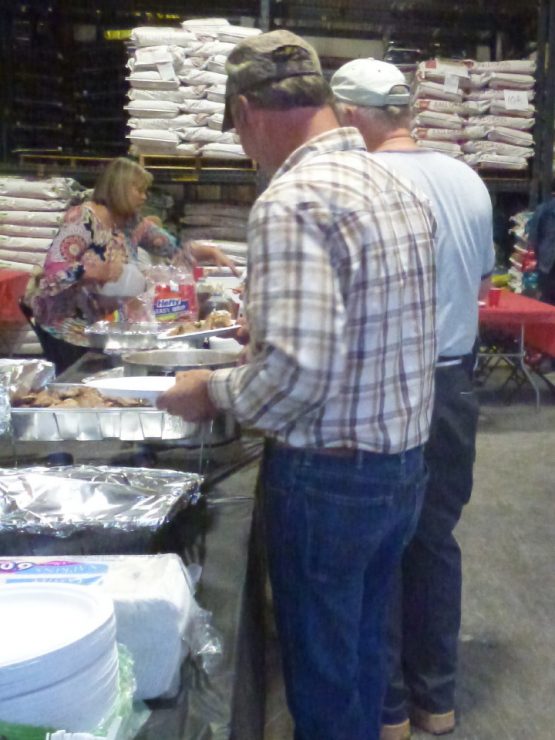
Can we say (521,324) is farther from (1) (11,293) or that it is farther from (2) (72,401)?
(2) (72,401)

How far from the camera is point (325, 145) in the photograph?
1.37 metres

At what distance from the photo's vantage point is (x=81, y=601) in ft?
3.33

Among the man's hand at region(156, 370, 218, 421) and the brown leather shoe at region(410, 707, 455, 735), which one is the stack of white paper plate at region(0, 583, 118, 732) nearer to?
the man's hand at region(156, 370, 218, 421)

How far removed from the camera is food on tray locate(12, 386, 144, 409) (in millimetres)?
1865

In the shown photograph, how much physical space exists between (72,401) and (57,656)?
3.52ft

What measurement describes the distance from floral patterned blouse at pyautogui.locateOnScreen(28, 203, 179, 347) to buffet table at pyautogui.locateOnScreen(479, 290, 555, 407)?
2388 millimetres

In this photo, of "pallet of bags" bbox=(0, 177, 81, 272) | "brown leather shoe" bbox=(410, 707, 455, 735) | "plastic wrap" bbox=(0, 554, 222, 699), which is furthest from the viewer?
"pallet of bags" bbox=(0, 177, 81, 272)

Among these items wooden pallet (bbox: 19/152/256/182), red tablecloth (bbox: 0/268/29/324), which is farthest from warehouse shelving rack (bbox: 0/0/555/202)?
red tablecloth (bbox: 0/268/29/324)

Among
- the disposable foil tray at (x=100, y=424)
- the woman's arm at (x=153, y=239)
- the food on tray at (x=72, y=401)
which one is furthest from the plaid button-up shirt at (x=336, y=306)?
the woman's arm at (x=153, y=239)

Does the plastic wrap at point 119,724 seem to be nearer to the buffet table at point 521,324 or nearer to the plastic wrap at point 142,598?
the plastic wrap at point 142,598

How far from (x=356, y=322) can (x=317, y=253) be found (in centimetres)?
13

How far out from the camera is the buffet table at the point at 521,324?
16.3ft

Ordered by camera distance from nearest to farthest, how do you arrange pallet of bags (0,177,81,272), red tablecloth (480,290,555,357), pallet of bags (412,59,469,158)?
red tablecloth (480,290,555,357), pallet of bags (0,177,81,272), pallet of bags (412,59,469,158)

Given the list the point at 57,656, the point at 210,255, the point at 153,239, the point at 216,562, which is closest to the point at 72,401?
the point at 216,562
